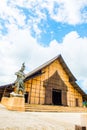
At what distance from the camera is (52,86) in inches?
905

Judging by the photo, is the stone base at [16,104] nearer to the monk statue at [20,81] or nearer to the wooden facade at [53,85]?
the monk statue at [20,81]

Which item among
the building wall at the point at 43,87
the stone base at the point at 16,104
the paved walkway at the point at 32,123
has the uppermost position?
the building wall at the point at 43,87

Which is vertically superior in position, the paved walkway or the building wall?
the building wall

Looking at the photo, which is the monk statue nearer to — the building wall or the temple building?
the temple building

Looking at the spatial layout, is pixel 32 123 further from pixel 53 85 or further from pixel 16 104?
pixel 53 85

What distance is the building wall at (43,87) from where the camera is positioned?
68.7ft

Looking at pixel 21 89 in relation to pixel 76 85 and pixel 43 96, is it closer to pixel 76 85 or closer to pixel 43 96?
pixel 43 96

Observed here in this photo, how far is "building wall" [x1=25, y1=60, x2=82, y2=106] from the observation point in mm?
20941

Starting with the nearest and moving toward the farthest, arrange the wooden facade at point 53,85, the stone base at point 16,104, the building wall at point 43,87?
the stone base at point 16,104, the building wall at point 43,87, the wooden facade at point 53,85

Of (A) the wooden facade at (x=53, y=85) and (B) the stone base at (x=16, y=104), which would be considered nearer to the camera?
(B) the stone base at (x=16, y=104)

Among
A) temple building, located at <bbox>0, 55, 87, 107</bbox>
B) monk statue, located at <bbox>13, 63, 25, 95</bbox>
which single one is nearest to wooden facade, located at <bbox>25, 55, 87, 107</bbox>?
temple building, located at <bbox>0, 55, 87, 107</bbox>

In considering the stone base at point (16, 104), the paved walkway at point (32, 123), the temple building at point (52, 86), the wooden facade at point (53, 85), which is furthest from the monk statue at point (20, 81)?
the paved walkway at point (32, 123)

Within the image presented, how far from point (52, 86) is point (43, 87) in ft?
4.79

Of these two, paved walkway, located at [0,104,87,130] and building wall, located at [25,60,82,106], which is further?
building wall, located at [25,60,82,106]
